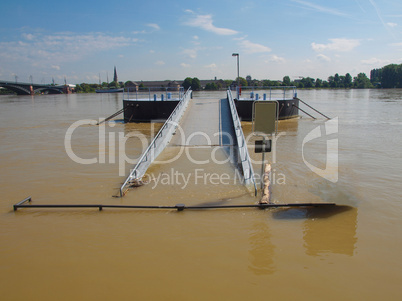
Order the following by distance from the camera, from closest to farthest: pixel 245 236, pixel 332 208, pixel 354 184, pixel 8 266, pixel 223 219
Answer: pixel 8 266, pixel 245 236, pixel 223 219, pixel 332 208, pixel 354 184

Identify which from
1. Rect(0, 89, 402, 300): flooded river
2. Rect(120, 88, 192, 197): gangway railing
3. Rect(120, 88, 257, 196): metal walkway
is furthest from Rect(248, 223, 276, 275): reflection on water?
Rect(120, 88, 192, 197): gangway railing

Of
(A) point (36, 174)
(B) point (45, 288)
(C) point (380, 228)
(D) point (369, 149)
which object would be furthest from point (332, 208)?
(A) point (36, 174)

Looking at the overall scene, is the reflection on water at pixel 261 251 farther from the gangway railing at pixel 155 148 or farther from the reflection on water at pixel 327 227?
the gangway railing at pixel 155 148

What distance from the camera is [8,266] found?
483cm

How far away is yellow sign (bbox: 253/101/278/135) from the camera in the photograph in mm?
6758

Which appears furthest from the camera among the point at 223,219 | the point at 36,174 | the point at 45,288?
the point at 36,174

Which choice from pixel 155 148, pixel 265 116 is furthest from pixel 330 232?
pixel 155 148

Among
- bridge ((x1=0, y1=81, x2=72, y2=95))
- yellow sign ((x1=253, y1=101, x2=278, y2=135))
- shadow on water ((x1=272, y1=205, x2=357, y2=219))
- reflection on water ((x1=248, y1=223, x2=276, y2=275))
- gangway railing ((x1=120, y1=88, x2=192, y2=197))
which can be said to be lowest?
reflection on water ((x1=248, y1=223, x2=276, y2=275))

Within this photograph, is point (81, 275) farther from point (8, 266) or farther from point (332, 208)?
point (332, 208)

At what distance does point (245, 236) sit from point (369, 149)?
10.3m

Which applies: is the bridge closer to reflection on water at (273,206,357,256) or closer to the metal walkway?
the metal walkway

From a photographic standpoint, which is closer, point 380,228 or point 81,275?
point 81,275

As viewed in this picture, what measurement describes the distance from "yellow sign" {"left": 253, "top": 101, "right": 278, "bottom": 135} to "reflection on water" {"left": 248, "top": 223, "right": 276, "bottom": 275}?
2166 millimetres

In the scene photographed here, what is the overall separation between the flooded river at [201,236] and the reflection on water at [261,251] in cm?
2
